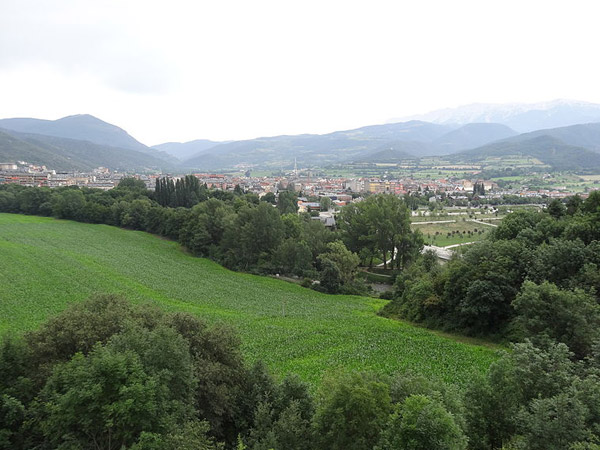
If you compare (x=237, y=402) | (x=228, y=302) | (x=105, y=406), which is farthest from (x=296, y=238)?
(x=105, y=406)

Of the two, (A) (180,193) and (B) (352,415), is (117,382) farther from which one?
(A) (180,193)

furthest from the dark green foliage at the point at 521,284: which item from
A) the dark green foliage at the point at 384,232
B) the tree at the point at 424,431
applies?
the dark green foliage at the point at 384,232

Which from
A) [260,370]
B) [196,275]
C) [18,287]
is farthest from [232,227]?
[260,370]

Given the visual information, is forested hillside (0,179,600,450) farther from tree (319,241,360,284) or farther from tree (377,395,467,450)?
tree (319,241,360,284)

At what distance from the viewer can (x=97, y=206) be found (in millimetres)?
75562

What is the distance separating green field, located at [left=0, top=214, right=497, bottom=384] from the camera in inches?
884

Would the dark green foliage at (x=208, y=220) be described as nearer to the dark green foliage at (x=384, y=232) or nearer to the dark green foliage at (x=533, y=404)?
the dark green foliage at (x=384, y=232)

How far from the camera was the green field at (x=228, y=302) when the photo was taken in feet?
73.7

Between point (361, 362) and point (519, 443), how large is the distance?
1183 cm

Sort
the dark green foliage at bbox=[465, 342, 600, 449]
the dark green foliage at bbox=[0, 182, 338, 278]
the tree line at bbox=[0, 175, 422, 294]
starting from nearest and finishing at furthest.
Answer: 1. the dark green foliage at bbox=[465, 342, 600, 449]
2. the tree line at bbox=[0, 175, 422, 294]
3. the dark green foliage at bbox=[0, 182, 338, 278]

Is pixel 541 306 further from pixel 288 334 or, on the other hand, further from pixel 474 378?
pixel 288 334

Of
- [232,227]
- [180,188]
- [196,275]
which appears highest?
[180,188]

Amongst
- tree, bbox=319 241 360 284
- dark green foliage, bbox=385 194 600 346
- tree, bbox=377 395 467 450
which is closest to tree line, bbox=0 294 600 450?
tree, bbox=377 395 467 450

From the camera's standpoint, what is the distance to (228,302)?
37406mm
